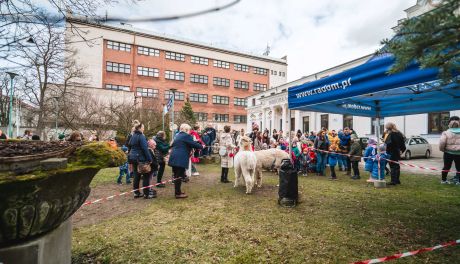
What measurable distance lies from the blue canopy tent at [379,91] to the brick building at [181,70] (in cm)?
3188

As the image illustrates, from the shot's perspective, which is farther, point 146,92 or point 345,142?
point 146,92

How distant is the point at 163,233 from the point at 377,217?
3936 millimetres

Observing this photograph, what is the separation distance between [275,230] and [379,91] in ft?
9.98

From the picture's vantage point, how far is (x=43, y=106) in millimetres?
19844

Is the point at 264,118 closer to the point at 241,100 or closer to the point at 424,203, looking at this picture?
the point at 241,100

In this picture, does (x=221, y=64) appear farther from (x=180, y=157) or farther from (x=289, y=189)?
(x=289, y=189)

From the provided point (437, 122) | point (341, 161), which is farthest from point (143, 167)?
point (437, 122)

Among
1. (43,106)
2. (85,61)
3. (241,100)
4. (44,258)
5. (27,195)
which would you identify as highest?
(85,61)

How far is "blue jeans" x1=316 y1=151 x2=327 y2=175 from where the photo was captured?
32.4 ft

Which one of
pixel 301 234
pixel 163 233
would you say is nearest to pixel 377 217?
pixel 301 234

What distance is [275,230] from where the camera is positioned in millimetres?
4062

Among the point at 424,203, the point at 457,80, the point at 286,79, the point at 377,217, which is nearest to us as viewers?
the point at 457,80

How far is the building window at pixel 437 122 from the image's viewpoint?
61.8 feet

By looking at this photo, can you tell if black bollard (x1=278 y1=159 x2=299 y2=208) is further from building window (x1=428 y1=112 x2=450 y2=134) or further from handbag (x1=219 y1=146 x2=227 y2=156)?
building window (x1=428 y1=112 x2=450 y2=134)
